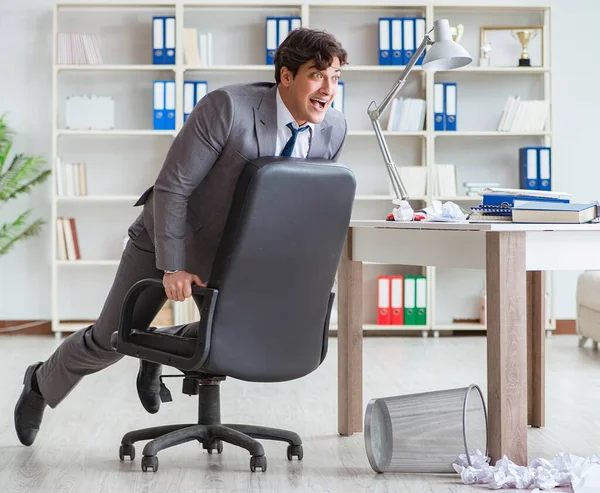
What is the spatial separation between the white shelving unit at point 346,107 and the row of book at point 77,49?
0.31ft

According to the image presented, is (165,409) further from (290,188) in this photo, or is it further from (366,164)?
(366,164)

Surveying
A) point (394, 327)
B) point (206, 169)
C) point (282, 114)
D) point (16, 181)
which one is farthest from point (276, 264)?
point (16, 181)

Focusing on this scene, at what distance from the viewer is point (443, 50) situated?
3061 mm

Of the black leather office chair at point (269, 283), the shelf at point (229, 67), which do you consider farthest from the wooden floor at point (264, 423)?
the shelf at point (229, 67)

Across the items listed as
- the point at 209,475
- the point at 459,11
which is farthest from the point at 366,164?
the point at 209,475

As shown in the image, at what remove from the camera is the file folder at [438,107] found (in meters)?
5.98

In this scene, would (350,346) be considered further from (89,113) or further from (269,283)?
(89,113)

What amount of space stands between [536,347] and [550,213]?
0.86 metres

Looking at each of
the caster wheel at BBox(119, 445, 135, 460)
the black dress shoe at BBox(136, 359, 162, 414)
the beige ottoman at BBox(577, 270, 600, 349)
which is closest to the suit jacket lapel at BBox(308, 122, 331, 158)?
the black dress shoe at BBox(136, 359, 162, 414)

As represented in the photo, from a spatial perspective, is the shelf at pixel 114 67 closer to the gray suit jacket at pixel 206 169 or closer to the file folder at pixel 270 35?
the file folder at pixel 270 35

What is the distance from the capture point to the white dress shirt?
245 centimetres

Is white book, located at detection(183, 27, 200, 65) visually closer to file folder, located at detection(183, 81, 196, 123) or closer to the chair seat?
file folder, located at detection(183, 81, 196, 123)

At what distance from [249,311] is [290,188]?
32 centimetres

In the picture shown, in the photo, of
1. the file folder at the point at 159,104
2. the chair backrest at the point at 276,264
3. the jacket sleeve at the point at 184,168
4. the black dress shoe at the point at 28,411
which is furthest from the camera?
the file folder at the point at 159,104
